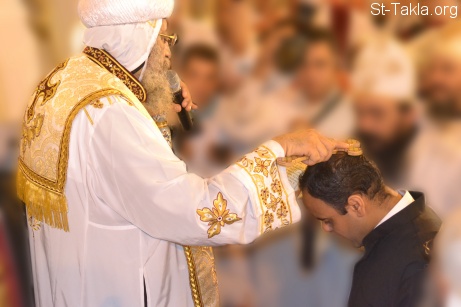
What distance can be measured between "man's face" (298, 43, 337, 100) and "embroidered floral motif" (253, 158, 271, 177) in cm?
185

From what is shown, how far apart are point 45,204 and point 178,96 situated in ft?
2.53

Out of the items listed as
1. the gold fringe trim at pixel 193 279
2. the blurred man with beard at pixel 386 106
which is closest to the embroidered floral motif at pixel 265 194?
the gold fringe trim at pixel 193 279

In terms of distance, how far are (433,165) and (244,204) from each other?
1967mm

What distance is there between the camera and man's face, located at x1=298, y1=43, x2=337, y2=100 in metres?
4.64

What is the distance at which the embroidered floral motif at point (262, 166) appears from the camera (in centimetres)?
289

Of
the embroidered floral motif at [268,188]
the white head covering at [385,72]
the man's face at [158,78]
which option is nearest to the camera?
the embroidered floral motif at [268,188]

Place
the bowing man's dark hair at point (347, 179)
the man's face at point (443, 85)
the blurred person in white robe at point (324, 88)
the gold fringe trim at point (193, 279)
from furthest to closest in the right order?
the blurred person in white robe at point (324, 88) < the man's face at point (443, 85) < the gold fringe trim at point (193, 279) < the bowing man's dark hair at point (347, 179)

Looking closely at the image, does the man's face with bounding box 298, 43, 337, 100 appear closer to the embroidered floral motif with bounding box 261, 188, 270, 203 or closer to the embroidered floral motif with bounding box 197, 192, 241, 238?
the embroidered floral motif with bounding box 261, 188, 270, 203

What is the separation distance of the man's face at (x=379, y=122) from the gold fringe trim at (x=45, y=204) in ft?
6.98

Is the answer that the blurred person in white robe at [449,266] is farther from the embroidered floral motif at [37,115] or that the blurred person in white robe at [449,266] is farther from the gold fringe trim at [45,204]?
the embroidered floral motif at [37,115]

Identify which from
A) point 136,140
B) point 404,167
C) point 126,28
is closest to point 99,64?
point 126,28

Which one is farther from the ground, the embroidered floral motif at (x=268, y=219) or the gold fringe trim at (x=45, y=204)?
the gold fringe trim at (x=45, y=204)

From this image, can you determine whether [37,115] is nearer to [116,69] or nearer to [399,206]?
[116,69]

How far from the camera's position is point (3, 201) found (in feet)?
15.8
